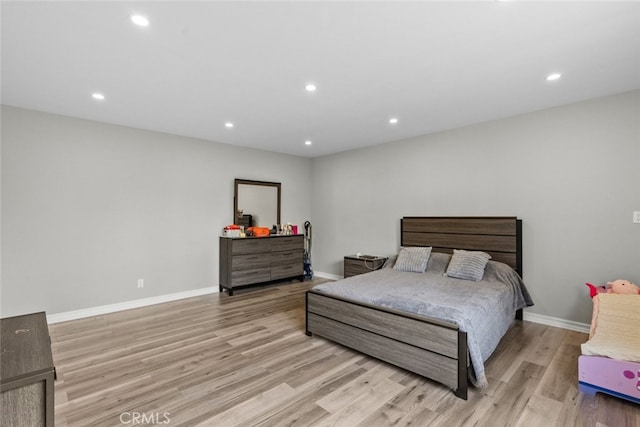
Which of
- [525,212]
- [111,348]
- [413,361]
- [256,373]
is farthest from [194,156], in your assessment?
[525,212]

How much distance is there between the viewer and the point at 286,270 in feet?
18.0

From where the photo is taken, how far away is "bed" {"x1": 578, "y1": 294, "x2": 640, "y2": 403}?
1.96 meters

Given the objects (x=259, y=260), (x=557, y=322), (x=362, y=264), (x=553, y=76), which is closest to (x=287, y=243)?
(x=259, y=260)

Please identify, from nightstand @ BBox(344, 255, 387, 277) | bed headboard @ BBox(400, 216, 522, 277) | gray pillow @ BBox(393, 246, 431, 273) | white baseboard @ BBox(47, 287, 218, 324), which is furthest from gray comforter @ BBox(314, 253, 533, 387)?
white baseboard @ BBox(47, 287, 218, 324)

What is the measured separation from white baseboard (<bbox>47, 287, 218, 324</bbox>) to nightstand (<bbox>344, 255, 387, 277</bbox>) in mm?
2310

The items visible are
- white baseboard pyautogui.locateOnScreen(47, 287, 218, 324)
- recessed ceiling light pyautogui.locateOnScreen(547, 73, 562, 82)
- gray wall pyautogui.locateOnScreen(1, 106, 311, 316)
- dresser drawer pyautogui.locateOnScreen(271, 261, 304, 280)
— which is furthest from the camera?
dresser drawer pyautogui.locateOnScreen(271, 261, 304, 280)

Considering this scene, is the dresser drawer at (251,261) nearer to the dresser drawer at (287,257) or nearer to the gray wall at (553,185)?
the dresser drawer at (287,257)

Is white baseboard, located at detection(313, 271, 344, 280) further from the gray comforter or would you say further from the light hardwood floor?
the light hardwood floor

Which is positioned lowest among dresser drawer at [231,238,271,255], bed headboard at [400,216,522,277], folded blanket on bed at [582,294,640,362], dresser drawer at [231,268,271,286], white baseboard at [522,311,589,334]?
white baseboard at [522,311,589,334]

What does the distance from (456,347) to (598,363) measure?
3.17 ft

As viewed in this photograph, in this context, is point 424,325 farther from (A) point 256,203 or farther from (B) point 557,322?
(A) point 256,203

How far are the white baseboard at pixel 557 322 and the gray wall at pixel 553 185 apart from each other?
6 centimetres

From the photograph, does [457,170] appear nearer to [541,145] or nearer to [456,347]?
[541,145]

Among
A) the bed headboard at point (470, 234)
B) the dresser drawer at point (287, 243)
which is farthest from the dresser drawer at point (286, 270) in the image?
the bed headboard at point (470, 234)
